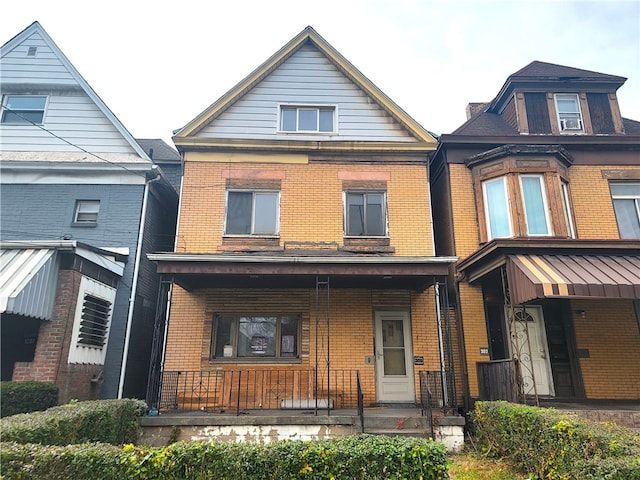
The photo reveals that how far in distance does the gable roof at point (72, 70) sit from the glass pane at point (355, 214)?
6078 mm

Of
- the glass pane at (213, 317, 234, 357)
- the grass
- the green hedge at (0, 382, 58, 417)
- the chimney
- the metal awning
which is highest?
the chimney

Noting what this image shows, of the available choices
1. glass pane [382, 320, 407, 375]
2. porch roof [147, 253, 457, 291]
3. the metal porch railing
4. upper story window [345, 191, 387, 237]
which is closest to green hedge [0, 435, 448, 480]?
porch roof [147, 253, 457, 291]

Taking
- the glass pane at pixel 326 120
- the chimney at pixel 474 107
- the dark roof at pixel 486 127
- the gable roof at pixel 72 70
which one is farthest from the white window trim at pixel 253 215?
the chimney at pixel 474 107

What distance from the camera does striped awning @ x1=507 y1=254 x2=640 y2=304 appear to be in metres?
7.84

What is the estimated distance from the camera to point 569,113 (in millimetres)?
12867

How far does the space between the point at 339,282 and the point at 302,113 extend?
5.47 m

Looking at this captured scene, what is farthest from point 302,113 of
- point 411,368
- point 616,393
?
point 616,393

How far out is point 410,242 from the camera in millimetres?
11430

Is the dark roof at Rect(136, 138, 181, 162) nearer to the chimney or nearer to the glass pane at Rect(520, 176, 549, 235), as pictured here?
the glass pane at Rect(520, 176, 549, 235)

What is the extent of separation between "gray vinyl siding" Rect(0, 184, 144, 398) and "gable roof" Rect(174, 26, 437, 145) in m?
2.47

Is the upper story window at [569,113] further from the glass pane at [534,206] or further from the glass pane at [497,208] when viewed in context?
the glass pane at [497,208]

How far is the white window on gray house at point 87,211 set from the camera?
12102mm

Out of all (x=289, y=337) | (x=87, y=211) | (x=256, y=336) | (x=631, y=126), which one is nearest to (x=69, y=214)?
(x=87, y=211)

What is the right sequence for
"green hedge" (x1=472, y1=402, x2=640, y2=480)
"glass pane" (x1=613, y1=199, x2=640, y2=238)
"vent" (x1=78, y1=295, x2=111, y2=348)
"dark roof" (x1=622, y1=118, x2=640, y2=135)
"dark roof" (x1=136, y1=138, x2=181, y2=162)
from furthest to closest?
1. "dark roof" (x1=136, y1=138, x2=181, y2=162)
2. "dark roof" (x1=622, y1=118, x2=640, y2=135)
3. "glass pane" (x1=613, y1=199, x2=640, y2=238)
4. "vent" (x1=78, y1=295, x2=111, y2=348)
5. "green hedge" (x1=472, y1=402, x2=640, y2=480)
